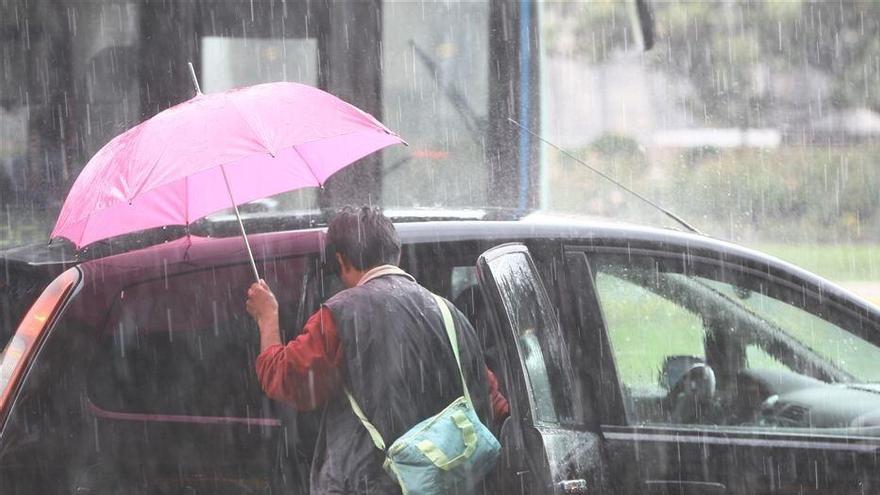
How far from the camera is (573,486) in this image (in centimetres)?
284

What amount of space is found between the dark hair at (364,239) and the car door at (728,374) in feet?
2.13

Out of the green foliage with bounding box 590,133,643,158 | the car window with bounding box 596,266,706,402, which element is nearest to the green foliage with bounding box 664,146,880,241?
the green foliage with bounding box 590,133,643,158

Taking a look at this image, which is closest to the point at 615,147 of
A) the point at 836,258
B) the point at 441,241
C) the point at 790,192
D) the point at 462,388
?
the point at 790,192

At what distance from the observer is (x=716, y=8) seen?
21.3 metres

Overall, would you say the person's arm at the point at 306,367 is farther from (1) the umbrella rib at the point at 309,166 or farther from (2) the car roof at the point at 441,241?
(1) the umbrella rib at the point at 309,166

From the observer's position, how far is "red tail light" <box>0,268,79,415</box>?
9.81 feet

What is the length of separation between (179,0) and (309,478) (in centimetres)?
363

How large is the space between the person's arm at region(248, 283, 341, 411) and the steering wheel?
112 centimetres

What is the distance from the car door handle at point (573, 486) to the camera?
2795 mm

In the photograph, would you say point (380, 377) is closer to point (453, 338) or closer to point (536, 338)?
point (453, 338)

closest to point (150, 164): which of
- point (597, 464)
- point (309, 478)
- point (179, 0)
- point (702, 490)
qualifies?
point (309, 478)

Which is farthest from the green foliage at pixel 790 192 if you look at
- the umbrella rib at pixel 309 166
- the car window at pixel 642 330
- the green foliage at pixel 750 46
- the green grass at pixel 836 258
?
the umbrella rib at pixel 309 166

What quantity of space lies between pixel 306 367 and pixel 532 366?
600mm

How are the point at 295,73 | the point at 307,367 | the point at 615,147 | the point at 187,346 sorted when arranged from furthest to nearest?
the point at 615,147, the point at 295,73, the point at 187,346, the point at 307,367
